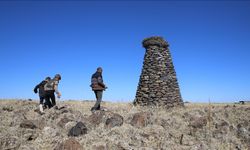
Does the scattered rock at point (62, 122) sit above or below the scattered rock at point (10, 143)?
above

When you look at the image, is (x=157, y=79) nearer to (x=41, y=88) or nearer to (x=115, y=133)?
(x=41, y=88)

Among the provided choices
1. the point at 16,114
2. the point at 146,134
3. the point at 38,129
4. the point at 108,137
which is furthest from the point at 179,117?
the point at 16,114

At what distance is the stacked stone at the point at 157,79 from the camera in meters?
16.9

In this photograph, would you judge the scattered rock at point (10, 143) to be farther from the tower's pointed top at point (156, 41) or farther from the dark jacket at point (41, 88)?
the tower's pointed top at point (156, 41)

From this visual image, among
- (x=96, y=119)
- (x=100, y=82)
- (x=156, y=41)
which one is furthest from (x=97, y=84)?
(x=156, y=41)

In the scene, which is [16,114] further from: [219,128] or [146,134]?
[219,128]

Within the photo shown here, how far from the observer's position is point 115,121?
419 inches

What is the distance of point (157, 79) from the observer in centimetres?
1714

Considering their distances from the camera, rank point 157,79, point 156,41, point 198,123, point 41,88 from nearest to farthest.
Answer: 1. point 198,123
2. point 41,88
3. point 157,79
4. point 156,41

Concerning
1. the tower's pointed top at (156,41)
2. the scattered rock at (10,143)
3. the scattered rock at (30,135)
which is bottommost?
the scattered rock at (10,143)

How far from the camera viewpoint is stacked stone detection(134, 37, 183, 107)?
55.5 ft

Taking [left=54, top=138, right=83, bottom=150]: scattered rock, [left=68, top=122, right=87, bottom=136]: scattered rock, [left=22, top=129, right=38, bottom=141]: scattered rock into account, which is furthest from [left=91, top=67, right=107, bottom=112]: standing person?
[left=54, top=138, right=83, bottom=150]: scattered rock

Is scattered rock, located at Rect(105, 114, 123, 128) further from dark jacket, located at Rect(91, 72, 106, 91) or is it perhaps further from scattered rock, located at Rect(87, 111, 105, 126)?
dark jacket, located at Rect(91, 72, 106, 91)

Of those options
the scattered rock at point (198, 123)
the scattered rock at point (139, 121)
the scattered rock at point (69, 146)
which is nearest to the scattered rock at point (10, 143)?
the scattered rock at point (69, 146)
